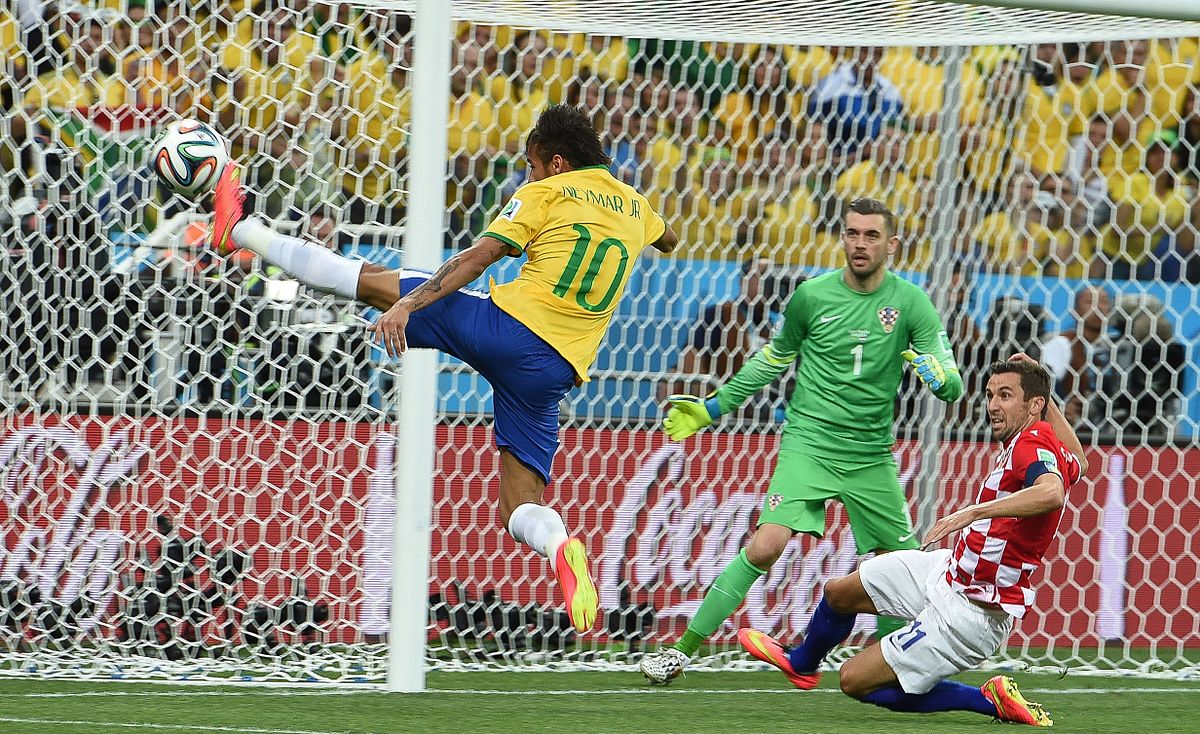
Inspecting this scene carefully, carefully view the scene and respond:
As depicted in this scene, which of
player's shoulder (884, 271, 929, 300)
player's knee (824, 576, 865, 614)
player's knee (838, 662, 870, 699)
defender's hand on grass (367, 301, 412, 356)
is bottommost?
player's knee (838, 662, 870, 699)

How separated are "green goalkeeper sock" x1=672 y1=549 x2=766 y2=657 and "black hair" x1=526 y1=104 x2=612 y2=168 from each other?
1.88m

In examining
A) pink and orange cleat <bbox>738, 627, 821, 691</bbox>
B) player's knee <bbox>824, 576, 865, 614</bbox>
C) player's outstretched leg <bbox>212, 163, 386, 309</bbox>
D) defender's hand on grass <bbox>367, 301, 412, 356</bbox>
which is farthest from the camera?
pink and orange cleat <bbox>738, 627, 821, 691</bbox>

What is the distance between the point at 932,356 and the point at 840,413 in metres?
0.46

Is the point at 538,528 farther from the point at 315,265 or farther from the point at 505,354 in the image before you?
the point at 315,265

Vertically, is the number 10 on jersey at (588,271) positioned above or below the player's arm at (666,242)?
below

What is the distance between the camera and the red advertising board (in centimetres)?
605

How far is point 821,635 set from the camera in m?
5.11

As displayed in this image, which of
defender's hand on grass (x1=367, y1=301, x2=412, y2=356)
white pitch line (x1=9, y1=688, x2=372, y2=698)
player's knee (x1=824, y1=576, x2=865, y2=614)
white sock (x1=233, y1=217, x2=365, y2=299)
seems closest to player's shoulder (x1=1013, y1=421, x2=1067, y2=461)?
player's knee (x1=824, y1=576, x2=865, y2=614)

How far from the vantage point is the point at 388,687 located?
5188mm

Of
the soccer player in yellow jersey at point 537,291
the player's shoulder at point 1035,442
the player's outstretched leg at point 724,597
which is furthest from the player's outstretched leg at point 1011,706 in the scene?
the soccer player in yellow jersey at point 537,291

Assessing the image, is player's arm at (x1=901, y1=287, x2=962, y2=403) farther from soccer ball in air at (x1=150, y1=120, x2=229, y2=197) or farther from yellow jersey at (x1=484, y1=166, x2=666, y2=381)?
soccer ball in air at (x1=150, y1=120, x2=229, y2=197)

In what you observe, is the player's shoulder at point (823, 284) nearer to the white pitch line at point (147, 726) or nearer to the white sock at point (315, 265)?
the white sock at point (315, 265)

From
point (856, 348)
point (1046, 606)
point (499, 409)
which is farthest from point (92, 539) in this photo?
point (1046, 606)

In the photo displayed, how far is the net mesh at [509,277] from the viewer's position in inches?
238
